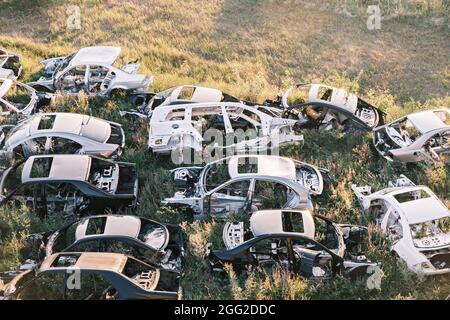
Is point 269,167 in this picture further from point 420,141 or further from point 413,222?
point 420,141

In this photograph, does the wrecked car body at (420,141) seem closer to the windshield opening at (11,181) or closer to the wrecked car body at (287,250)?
the wrecked car body at (287,250)

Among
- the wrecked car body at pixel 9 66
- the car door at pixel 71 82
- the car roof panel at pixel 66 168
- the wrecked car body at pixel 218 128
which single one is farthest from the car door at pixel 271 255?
the wrecked car body at pixel 9 66

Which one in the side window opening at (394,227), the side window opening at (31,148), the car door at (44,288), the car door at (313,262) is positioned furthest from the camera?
the side window opening at (31,148)

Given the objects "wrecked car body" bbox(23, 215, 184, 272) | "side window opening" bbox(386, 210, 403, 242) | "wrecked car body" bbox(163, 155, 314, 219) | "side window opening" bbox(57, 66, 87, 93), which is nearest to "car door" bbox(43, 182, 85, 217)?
"wrecked car body" bbox(23, 215, 184, 272)

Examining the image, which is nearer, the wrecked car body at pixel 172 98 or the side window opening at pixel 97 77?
the wrecked car body at pixel 172 98

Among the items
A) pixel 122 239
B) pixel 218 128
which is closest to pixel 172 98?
pixel 218 128

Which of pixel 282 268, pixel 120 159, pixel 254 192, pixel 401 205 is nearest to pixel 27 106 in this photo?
pixel 120 159
